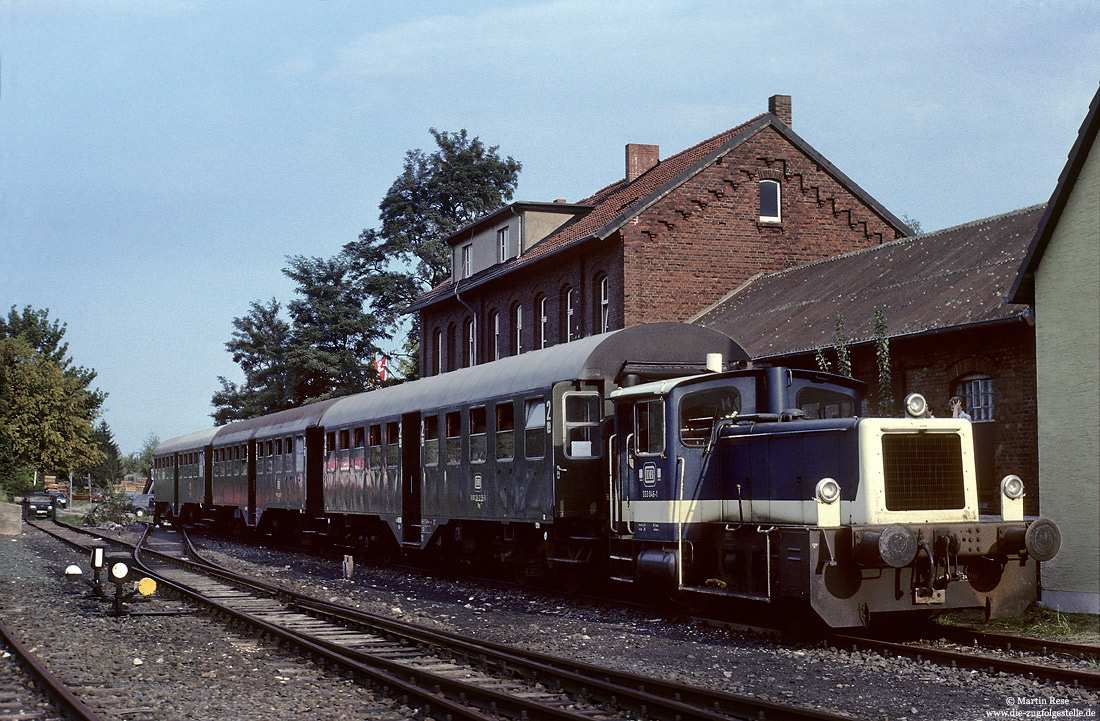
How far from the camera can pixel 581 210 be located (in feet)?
122

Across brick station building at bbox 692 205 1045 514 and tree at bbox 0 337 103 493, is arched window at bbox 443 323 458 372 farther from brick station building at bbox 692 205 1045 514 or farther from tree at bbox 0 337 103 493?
tree at bbox 0 337 103 493

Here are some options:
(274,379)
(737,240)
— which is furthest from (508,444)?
(274,379)

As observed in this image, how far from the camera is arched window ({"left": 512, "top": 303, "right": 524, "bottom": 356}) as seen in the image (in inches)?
1417

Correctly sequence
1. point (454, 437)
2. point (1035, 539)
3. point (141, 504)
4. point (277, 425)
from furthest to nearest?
point (141, 504) → point (277, 425) → point (454, 437) → point (1035, 539)

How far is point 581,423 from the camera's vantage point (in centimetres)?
1589

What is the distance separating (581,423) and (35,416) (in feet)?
210

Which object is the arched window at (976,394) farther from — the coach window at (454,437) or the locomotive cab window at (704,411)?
the coach window at (454,437)

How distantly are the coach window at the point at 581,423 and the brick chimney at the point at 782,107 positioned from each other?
65.3 ft

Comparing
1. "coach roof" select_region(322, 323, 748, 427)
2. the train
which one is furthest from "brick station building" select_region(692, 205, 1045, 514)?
the train

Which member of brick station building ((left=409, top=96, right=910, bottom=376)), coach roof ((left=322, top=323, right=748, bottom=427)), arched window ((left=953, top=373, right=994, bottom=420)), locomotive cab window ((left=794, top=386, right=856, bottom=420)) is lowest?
locomotive cab window ((left=794, top=386, right=856, bottom=420))

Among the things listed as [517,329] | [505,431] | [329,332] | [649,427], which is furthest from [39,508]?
[649,427]

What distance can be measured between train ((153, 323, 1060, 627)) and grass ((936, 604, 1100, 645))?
650mm

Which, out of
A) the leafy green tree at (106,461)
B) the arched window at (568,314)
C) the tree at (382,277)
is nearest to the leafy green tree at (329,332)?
the tree at (382,277)

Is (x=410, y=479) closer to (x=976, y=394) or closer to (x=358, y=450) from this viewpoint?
(x=358, y=450)
